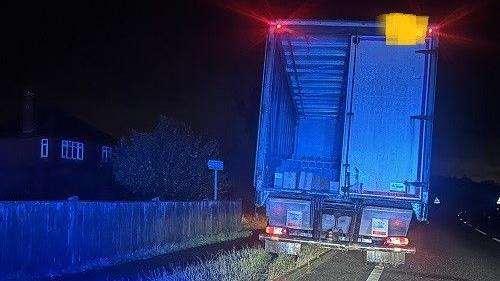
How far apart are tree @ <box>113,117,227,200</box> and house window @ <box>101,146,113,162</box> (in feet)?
56.6

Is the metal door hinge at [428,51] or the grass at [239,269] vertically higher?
the metal door hinge at [428,51]

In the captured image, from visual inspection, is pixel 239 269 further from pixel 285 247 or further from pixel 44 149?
pixel 44 149

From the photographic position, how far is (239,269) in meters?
11.0

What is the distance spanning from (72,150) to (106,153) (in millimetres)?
4285

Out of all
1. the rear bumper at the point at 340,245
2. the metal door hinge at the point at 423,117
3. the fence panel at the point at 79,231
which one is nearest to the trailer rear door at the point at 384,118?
the metal door hinge at the point at 423,117

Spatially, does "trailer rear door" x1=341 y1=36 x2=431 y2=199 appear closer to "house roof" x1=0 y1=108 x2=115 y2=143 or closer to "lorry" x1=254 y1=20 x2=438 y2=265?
"lorry" x1=254 y1=20 x2=438 y2=265

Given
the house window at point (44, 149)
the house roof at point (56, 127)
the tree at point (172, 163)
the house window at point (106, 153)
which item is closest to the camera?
the tree at point (172, 163)

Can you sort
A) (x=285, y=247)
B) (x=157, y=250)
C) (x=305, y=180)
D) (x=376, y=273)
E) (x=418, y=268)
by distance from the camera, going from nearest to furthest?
(x=285, y=247)
(x=305, y=180)
(x=376, y=273)
(x=418, y=268)
(x=157, y=250)

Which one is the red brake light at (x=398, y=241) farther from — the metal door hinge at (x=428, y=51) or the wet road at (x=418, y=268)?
the metal door hinge at (x=428, y=51)

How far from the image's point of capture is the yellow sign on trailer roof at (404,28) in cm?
1070

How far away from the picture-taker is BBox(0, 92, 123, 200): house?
42375 mm

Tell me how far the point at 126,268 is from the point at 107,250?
1.25m

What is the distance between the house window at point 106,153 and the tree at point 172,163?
1724cm

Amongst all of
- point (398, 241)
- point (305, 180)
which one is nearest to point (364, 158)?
point (305, 180)
